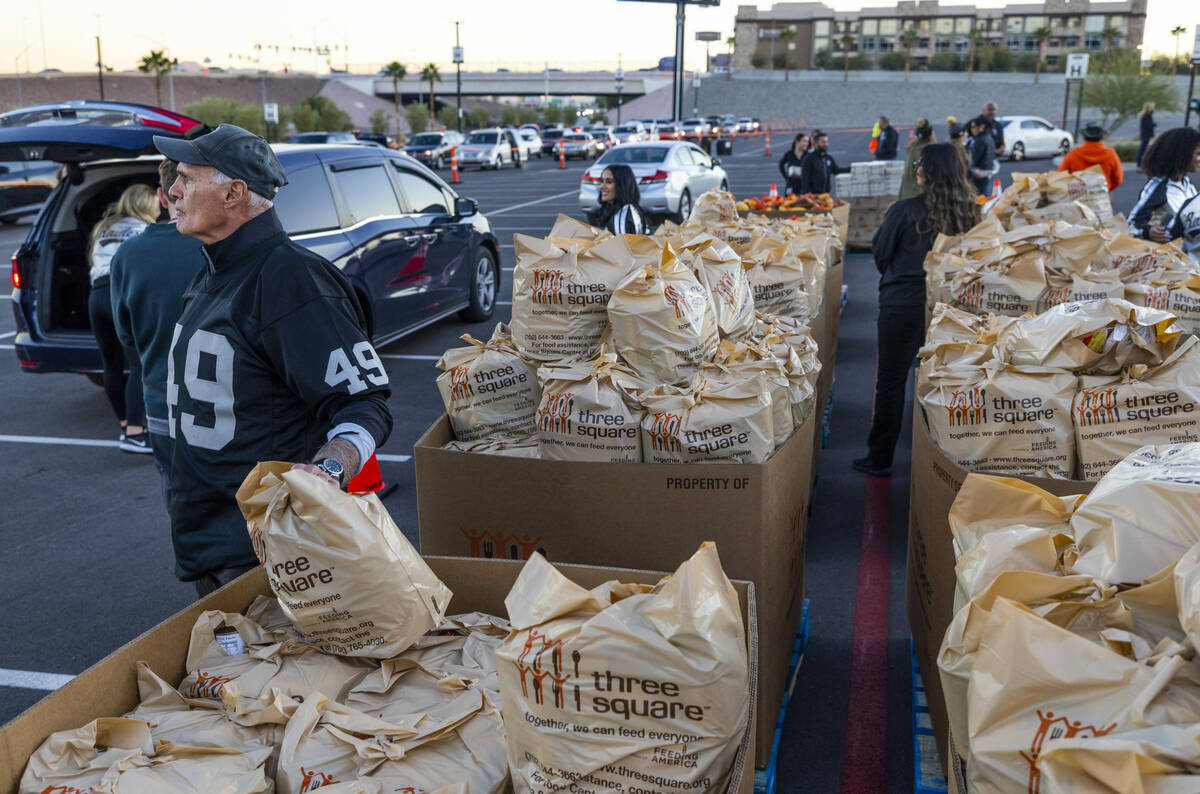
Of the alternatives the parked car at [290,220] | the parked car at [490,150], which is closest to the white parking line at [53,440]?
the parked car at [290,220]

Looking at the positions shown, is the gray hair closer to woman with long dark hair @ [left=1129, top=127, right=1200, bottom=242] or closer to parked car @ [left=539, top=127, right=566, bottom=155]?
woman with long dark hair @ [left=1129, top=127, right=1200, bottom=242]

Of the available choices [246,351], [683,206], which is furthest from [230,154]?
[683,206]

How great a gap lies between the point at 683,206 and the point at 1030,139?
22.4m

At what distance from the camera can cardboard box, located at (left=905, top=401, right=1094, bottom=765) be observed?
119 inches

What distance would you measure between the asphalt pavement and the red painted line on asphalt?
0.02 metres

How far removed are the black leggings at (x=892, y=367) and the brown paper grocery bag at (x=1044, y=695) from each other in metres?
4.24

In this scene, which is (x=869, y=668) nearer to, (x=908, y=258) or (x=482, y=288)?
(x=908, y=258)

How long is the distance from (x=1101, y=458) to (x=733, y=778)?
189cm

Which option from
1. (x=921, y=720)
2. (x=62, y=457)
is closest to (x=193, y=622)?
(x=921, y=720)

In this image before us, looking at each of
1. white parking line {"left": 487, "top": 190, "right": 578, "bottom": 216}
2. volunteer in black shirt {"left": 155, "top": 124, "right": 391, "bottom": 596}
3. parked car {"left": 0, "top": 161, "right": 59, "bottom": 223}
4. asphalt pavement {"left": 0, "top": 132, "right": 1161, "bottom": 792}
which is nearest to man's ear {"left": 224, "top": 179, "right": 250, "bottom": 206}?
volunteer in black shirt {"left": 155, "top": 124, "right": 391, "bottom": 596}

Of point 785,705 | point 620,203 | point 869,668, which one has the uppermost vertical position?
point 620,203

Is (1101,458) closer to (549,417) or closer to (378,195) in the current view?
(549,417)

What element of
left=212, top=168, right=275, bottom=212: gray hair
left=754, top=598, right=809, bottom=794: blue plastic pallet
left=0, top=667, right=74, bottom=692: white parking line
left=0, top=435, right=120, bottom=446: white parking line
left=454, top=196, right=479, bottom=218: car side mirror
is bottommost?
left=0, top=667, right=74, bottom=692: white parking line

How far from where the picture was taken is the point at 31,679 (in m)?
4.00
